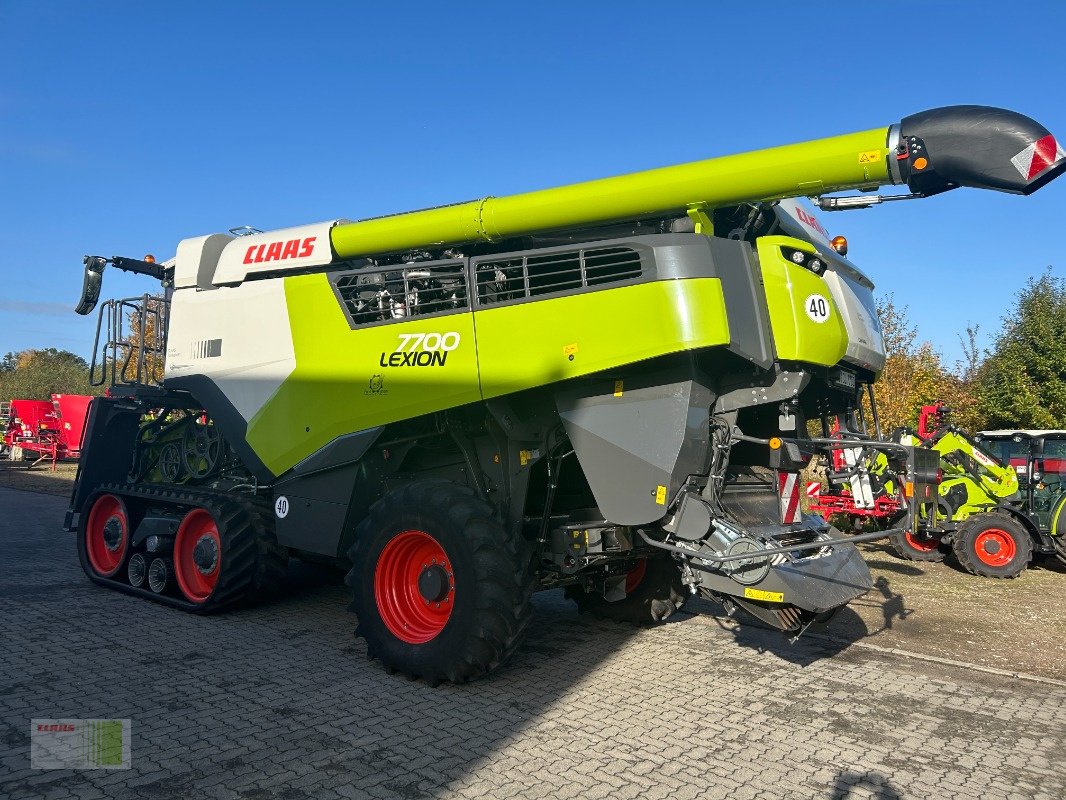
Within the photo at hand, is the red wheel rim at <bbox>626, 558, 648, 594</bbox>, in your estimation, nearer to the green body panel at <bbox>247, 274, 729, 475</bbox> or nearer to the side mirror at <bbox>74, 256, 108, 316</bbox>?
the green body panel at <bbox>247, 274, 729, 475</bbox>

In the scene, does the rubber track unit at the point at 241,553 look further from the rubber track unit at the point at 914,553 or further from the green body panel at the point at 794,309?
the rubber track unit at the point at 914,553

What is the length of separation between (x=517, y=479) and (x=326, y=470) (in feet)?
5.49

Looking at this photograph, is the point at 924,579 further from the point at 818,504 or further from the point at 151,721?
the point at 151,721

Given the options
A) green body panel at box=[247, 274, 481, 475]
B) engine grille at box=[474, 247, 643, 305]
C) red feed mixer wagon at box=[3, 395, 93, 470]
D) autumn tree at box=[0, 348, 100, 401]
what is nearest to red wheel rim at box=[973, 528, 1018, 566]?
engine grille at box=[474, 247, 643, 305]

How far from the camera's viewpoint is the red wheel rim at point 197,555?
713 centimetres

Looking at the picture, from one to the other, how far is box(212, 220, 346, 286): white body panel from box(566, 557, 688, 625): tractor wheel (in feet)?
12.5

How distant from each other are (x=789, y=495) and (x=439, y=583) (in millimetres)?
2537

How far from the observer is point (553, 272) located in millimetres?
5195

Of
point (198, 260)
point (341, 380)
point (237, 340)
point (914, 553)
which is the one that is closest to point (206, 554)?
point (237, 340)

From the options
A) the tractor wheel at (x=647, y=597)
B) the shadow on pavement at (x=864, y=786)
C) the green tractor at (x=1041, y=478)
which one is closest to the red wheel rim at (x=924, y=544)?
the green tractor at (x=1041, y=478)

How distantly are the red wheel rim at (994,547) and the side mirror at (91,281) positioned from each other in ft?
35.7

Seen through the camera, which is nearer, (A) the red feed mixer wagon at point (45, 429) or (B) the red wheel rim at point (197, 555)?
(B) the red wheel rim at point (197, 555)

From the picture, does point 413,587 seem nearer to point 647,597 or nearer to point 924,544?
point 647,597

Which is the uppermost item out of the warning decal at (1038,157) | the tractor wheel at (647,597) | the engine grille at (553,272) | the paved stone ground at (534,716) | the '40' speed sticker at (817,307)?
the warning decal at (1038,157)
